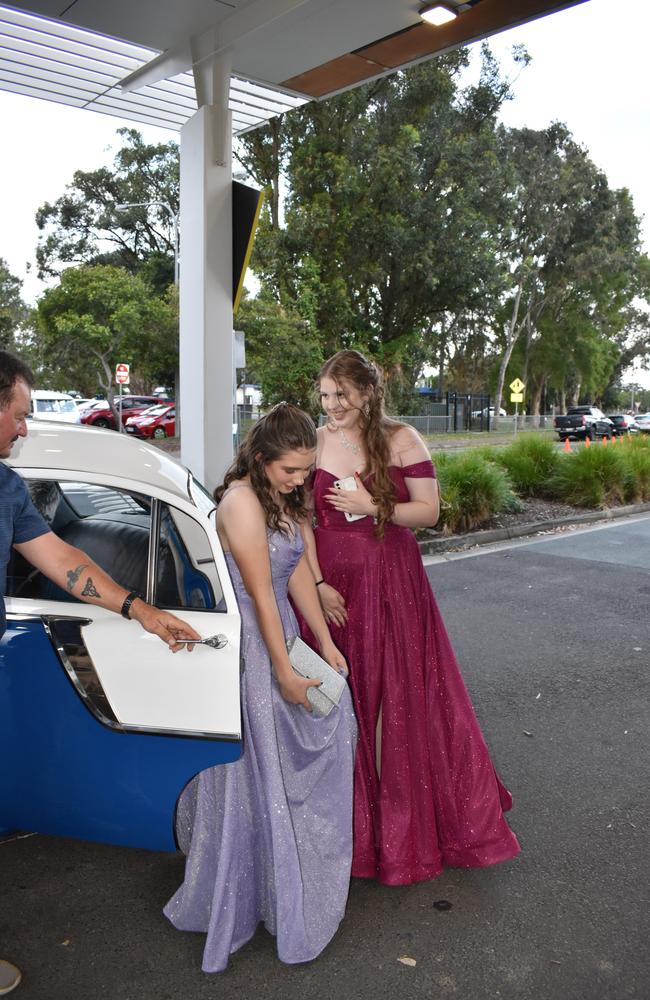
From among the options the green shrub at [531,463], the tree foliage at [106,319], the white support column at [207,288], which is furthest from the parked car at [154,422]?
the white support column at [207,288]

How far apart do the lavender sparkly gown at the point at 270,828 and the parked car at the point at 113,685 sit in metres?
0.08

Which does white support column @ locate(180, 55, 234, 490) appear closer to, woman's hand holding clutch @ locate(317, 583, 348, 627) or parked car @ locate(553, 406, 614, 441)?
woman's hand holding clutch @ locate(317, 583, 348, 627)

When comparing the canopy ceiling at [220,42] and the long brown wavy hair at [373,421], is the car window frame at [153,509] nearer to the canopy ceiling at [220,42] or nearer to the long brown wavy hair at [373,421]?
the long brown wavy hair at [373,421]

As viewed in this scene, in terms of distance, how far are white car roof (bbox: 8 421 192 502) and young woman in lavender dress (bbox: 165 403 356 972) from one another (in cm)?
29

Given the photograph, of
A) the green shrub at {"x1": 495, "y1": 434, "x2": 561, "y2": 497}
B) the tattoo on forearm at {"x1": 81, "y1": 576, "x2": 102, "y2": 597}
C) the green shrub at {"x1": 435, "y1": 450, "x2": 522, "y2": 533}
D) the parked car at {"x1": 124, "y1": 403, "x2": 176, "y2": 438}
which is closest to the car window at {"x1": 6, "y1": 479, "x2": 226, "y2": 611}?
the tattoo on forearm at {"x1": 81, "y1": 576, "x2": 102, "y2": 597}

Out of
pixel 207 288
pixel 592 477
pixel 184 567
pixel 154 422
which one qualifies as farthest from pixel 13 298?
pixel 184 567

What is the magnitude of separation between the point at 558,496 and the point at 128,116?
9105 millimetres

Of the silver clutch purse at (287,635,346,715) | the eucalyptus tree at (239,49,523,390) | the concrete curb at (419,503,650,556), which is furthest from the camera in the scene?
the eucalyptus tree at (239,49,523,390)

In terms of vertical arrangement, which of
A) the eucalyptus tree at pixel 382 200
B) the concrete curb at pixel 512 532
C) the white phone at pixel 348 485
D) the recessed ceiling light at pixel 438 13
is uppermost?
the eucalyptus tree at pixel 382 200

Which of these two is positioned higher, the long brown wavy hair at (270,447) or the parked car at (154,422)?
the long brown wavy hair at (270,447)

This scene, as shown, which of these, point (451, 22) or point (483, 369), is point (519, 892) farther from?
point (483, 369)

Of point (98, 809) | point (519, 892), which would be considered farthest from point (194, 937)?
point (519, 892)

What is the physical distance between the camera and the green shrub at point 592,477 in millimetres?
13641

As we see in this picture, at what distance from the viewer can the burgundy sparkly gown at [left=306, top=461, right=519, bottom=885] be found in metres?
3.06
